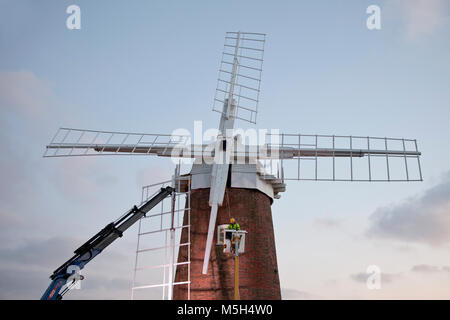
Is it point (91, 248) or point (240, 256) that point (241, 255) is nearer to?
point (240, 256)

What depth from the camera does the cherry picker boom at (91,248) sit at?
1939 cm

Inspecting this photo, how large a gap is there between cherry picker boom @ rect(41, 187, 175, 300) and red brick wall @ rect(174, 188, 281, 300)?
196 centimetres

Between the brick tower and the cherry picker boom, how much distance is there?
1757mm

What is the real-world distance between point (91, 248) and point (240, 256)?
6052 millimetres

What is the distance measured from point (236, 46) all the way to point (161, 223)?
1066cm

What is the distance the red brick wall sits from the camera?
20.3 metres

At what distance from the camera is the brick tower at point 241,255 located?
2034cm

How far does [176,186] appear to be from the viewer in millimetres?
22656

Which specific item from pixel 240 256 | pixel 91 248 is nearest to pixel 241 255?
pixel 240 256

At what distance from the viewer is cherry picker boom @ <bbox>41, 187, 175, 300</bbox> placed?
19391mm

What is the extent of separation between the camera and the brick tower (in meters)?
20.3
